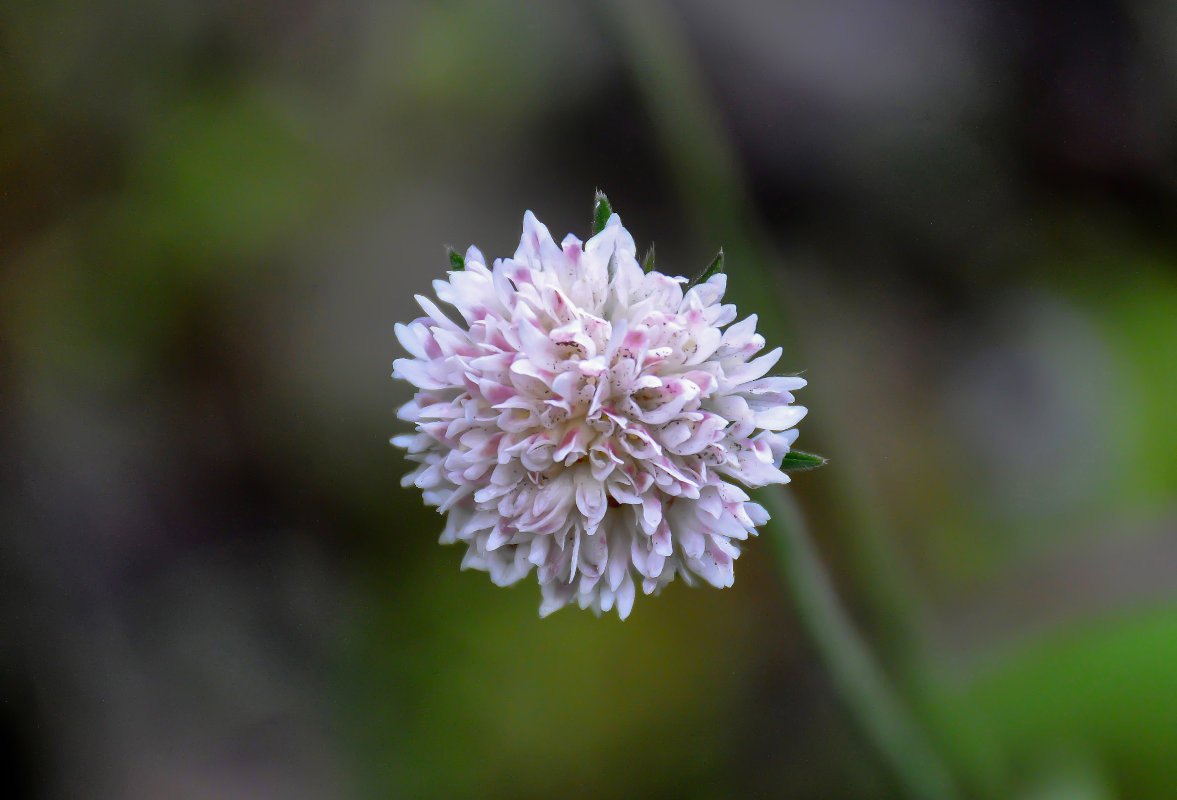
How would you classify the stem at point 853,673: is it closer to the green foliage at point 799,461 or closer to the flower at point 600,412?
the green foliage at point 799,461

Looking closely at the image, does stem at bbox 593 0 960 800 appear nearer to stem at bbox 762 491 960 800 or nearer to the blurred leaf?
stem at bbox 762 491 960 800

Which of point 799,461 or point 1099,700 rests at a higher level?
point 799,461

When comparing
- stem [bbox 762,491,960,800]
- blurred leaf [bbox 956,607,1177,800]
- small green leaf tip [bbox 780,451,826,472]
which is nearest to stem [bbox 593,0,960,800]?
stem [bbox 762,491,960,800]

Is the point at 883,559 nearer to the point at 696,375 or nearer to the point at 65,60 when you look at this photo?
the point at 696,375

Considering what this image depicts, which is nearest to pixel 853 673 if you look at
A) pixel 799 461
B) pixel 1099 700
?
pixel 1099 700

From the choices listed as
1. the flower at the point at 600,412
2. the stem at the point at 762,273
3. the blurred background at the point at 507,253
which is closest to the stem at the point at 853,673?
the stem at the point at 762,273

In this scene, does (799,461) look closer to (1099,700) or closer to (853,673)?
(853,673)
